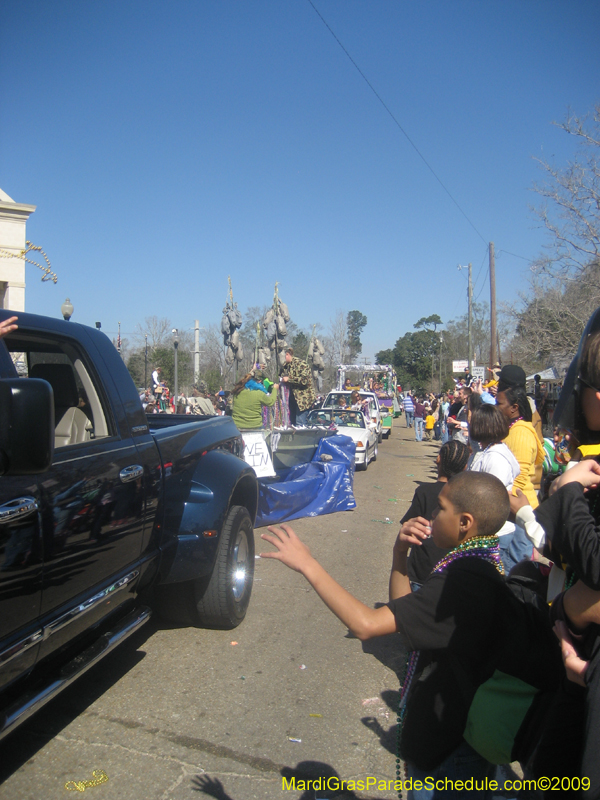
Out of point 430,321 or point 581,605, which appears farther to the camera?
point 430,321

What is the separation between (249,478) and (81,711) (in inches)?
76.3

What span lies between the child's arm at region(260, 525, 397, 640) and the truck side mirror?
2.64 ft

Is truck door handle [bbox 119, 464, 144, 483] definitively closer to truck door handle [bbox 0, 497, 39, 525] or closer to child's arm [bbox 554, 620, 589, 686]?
truck door handle [bbox 0, 497, 39, 525]

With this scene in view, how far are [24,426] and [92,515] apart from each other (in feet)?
3.10

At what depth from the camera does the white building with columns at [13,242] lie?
50.4 ft

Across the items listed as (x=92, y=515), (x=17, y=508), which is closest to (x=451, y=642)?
(x=17, y=508)

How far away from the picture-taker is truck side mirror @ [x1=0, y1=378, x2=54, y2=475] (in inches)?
73.0

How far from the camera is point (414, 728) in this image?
68.6 inches

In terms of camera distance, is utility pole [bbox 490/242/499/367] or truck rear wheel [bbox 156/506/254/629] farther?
utility pole [bbox 490/242/499/367]

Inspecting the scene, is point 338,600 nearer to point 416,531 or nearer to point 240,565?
point 416,531

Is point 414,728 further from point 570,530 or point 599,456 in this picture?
point 599,456

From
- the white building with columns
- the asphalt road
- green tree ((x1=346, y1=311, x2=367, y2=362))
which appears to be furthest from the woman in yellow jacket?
green tree ((x1=346, y1=311, x2=367, y2=362))

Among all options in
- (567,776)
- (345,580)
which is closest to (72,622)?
(567,776)

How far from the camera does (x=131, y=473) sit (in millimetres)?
3111
